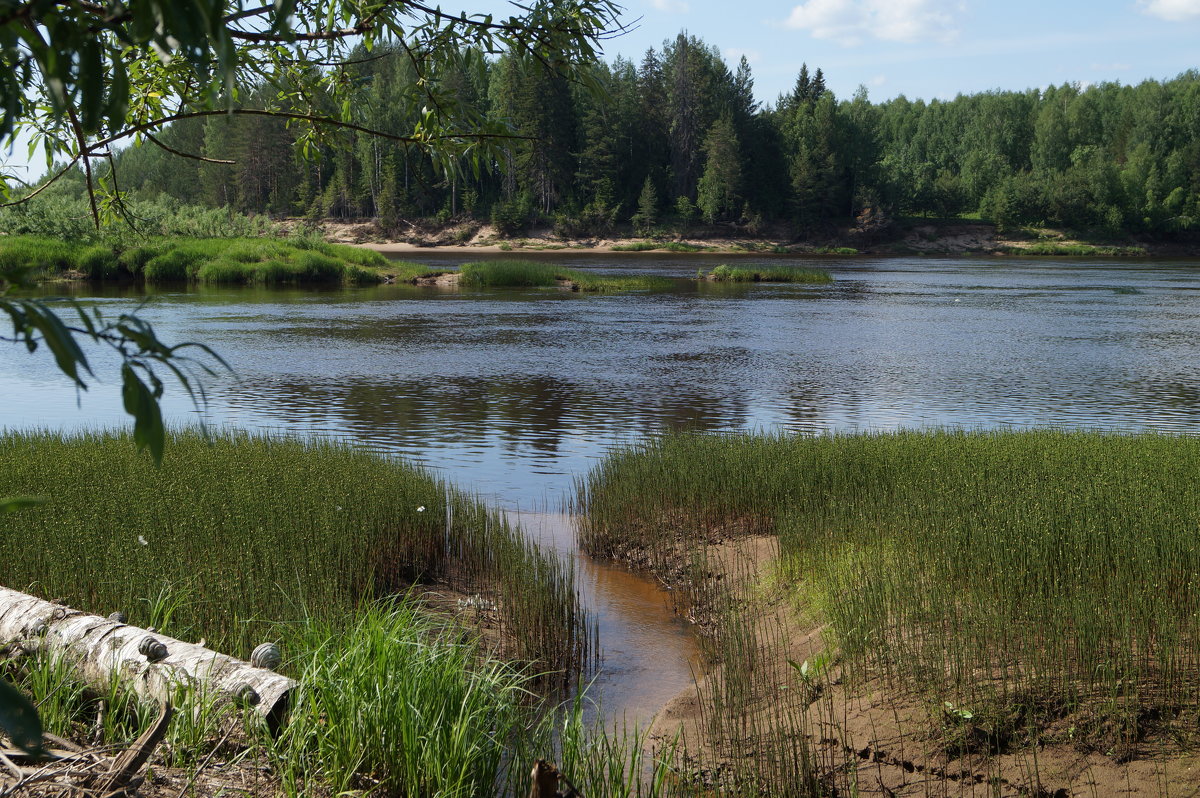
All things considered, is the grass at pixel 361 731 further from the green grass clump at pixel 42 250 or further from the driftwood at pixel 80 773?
the green grass clump at pixel 42 250

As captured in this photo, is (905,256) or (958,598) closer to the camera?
(958,598)

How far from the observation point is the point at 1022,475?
9.38 m

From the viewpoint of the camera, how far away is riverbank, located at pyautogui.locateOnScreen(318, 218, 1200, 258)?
9069 centimetres

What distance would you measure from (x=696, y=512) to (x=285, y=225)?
9184 cm

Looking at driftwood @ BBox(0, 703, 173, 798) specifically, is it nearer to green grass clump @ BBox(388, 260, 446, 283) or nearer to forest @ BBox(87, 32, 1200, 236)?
green grass clump @ BBox(388, 260, 446, 283)

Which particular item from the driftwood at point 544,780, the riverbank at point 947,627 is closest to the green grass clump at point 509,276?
the riverbank at point 947,627

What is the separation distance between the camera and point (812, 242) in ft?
310

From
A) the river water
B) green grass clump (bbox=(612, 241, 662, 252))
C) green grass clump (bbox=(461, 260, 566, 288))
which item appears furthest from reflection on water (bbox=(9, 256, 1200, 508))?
green grass clump (bbox=(612, 241, 662, 252))

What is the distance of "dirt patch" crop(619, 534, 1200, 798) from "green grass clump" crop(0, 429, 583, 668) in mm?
1453

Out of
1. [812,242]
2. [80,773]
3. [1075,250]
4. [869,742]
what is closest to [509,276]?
[869,742]

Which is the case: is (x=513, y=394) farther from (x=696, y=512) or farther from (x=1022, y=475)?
(x=1022, y=475)

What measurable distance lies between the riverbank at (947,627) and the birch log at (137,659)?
236cm

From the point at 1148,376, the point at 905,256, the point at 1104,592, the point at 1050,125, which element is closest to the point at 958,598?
the point at 1104,592

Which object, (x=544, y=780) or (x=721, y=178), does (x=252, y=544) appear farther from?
(x=721, y=178)
